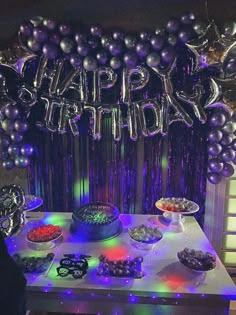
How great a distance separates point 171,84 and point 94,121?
65 centimetres

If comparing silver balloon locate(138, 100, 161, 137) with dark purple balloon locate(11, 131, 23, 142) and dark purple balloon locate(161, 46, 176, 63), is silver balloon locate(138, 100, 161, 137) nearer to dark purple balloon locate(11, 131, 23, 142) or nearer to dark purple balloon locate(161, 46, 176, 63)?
dark purple balloon locate(161, 46, 176, 63)

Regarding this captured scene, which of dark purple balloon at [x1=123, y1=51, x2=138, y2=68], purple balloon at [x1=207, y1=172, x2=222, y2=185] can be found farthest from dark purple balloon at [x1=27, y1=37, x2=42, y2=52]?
purple balloon at [x1=207, y1=172, x2=222, y2=185]

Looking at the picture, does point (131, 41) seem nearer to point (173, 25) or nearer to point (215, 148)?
point (173, 25)

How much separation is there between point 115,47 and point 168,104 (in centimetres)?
58

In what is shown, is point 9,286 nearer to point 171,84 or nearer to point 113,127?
point 113,127

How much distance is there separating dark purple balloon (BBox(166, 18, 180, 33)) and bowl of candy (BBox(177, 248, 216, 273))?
1509 millimetres

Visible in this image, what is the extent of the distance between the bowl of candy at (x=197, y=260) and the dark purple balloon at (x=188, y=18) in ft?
5.10

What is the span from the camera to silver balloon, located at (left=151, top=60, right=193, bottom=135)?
2447 mm

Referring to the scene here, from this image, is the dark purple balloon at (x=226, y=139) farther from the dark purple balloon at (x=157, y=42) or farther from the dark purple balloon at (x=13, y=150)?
the dark purple balloon at (x=13, y=150)

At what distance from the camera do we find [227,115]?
2453 mm

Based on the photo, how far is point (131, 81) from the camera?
8.35 ft

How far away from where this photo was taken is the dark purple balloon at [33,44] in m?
2.40

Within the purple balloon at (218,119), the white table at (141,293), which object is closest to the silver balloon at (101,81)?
the purple balloon at (218,119)

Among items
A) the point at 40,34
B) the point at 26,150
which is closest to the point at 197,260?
the point at 26,150
